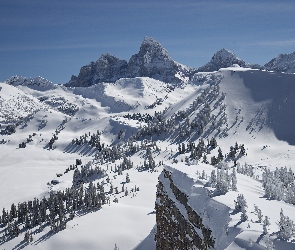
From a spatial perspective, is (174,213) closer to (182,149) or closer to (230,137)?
(182,149)

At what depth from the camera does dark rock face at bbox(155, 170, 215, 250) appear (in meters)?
25.7

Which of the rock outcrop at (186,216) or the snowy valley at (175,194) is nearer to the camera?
the rock outcrop at (186,216)

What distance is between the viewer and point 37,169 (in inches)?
5684

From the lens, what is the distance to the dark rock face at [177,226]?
25.7m

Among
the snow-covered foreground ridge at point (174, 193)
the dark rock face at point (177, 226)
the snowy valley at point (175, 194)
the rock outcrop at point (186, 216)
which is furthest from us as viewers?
the dark rock face at point (177, 226)

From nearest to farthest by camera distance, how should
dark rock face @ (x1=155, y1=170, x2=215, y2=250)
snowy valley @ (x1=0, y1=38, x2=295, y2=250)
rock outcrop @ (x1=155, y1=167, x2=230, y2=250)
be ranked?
rock outcrop @ (x1=155, y1=167, x2=230, y2=250)
snowy valley @ (x1=0, y1=38, x2=295, y2=250)
dark rock face @ (x1=155, y1=170, x2=215, y2=250)

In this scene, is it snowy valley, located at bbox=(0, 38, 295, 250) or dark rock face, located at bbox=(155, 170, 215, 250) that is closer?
snowy valley, located at bbox=(0, 38, 295, 250)

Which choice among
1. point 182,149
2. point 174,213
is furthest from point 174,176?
point 182,149

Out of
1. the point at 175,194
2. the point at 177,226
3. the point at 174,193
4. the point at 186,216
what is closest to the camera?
the point at 186,216

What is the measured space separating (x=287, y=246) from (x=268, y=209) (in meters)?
8.91

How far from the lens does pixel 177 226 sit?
104 ft

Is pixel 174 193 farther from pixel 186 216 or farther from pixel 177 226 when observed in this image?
pixel 186 216

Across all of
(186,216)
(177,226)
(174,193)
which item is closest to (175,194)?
(174,193)

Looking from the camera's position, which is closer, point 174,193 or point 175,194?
point 175,194
